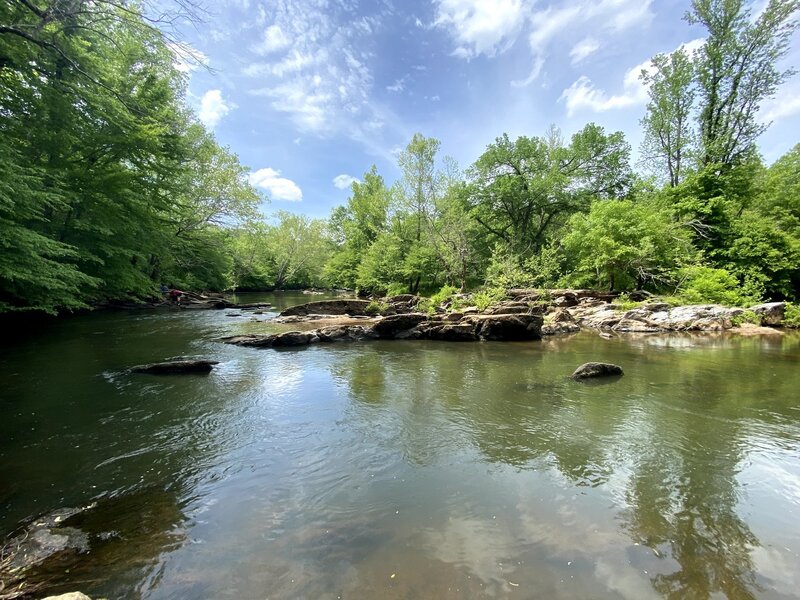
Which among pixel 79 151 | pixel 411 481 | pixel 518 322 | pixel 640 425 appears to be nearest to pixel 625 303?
pixel 518 322

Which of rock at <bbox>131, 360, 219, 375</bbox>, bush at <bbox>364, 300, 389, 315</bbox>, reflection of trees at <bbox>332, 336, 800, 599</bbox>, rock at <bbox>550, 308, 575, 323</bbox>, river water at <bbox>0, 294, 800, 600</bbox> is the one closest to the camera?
river water at <bbox>0, 294, 800, 600</bbox>

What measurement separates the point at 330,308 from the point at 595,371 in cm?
1894

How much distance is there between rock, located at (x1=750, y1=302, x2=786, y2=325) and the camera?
20062 mm

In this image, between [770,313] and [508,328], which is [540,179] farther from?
[508,328]

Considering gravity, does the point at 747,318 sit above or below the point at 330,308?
below

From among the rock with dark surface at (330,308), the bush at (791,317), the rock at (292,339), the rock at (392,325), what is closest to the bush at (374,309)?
the rock with dark surface at (330,308)

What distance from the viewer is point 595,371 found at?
10289mm

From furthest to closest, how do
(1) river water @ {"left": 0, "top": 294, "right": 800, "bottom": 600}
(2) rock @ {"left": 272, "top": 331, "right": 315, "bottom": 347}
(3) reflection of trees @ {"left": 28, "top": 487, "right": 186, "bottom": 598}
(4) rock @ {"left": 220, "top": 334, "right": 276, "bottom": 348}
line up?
(2) rock @ {"left": 272, "top": 331, "right": 315, "bottom": 347}
(4) rock @ {"left": 220, "top": 334, "right": 276, "bottom": 348}
(1) river water @ {"left": 0, "top": 294, "right": 800, "bottom": 600}
(3) reflection of trees @ {"left": 28, "top": 487, "right": 186, "bottom": 598}

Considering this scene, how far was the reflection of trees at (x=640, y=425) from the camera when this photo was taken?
3.78 metres

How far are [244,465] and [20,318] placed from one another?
2075 centimetres

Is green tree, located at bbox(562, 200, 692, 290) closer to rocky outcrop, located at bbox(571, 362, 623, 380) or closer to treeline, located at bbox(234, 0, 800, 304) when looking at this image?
treeline, located at bbox(234, 0, 800, 304)

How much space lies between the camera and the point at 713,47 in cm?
2822

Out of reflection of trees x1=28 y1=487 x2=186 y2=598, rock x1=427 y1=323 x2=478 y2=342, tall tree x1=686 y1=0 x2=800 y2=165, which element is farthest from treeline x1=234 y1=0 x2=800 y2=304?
reflection of trees x1=28 y1=487 x2=186 y2=598

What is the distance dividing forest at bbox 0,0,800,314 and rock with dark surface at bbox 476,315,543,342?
320 inches
